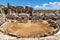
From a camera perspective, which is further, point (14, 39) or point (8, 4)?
point (8, 4)

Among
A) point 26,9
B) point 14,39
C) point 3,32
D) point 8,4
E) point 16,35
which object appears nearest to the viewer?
point 14,39

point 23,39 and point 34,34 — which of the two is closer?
point 23,39

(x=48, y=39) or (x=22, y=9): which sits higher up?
(x=22, y=9)

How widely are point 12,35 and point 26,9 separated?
17.6 meters

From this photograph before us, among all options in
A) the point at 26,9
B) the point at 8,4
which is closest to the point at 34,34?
the point at 26,9

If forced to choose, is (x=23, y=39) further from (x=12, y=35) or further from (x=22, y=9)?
(x=22, y=9)

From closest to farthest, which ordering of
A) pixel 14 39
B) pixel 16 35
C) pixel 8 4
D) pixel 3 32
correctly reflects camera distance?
pixel 14 39, pixel 16 35, pixel 3 32, pixel 8 4

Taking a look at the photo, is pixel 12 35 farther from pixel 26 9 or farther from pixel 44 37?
pixel 26 9

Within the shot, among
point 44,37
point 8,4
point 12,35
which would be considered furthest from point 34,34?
point 8,4

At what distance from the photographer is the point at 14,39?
940 centimetres

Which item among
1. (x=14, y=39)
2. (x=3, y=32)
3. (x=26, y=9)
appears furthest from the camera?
(x=26, y=9)

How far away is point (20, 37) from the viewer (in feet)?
32.3

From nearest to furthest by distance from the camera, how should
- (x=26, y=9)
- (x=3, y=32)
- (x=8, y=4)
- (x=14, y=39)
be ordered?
Answer: (x=14, y=39)
(x=3, y=32)
(x=26, y=9)
(x=8, y=4)

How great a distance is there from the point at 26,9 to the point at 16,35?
17.7 m
